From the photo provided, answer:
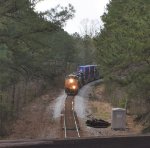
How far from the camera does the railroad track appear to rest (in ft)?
103

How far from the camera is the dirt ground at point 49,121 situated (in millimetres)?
33562

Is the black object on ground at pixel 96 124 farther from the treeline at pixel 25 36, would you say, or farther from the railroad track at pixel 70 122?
the treeline at pixel 25 36

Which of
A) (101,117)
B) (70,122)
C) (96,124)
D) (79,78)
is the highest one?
(79,78)

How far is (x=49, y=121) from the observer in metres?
39.1

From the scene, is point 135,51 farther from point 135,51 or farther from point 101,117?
point 101,117

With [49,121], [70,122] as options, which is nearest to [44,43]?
[70,122]

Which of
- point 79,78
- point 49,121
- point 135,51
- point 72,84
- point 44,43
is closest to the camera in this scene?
point 135,51

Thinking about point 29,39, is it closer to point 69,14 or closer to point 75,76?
point 69,14

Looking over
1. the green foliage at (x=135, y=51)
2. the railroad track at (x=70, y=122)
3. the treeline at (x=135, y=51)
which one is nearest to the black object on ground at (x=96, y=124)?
the railroad track at (x=70, y=122)

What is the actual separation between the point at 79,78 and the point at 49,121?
23056mm

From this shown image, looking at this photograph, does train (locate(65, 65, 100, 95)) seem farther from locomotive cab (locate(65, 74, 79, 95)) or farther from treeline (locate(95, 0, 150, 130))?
treeline (locate(95, 0, 150, 130))

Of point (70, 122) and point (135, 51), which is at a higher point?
point (135, 51)

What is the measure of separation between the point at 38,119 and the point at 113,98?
16.5 metres

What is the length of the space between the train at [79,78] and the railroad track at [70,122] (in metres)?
5.72
